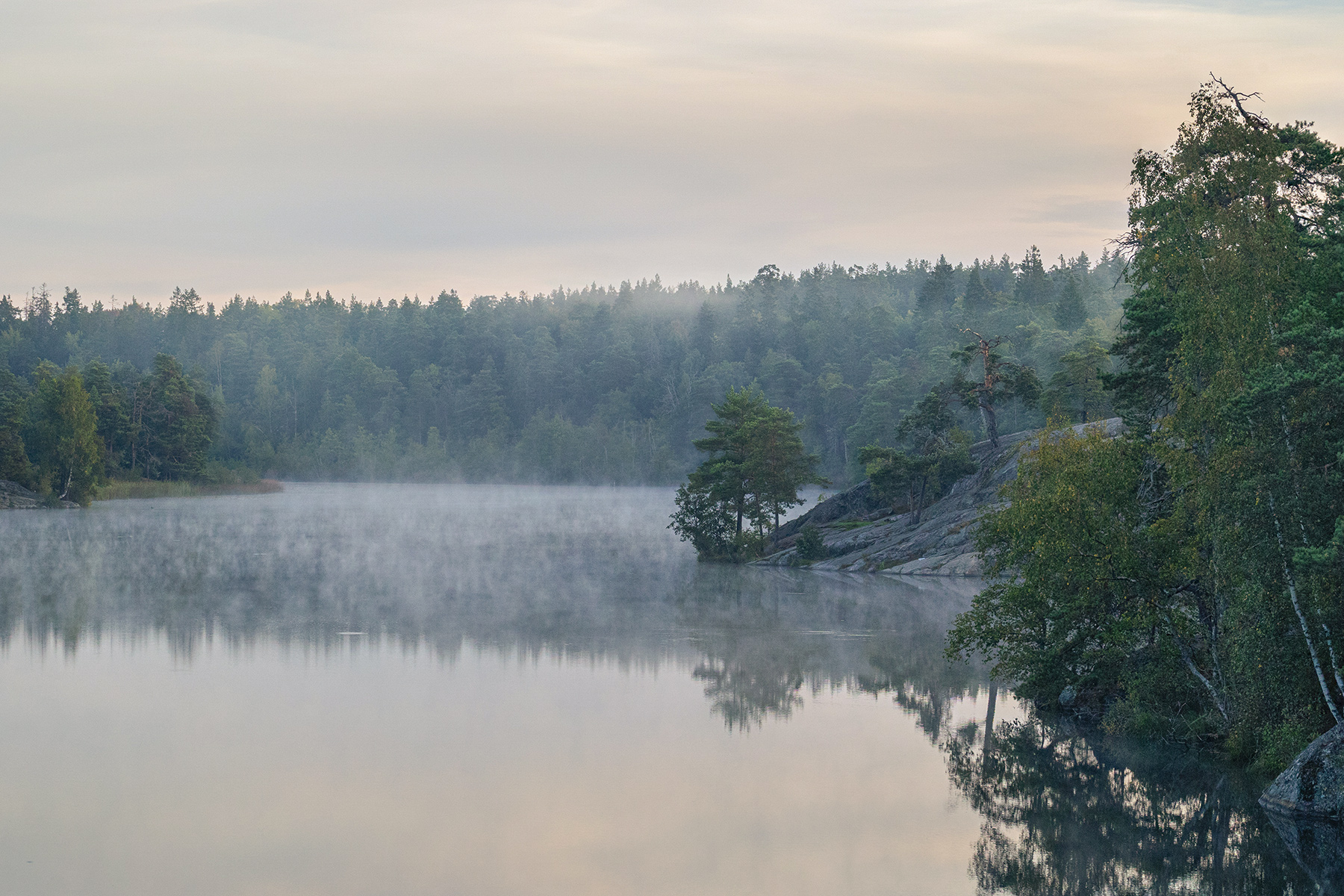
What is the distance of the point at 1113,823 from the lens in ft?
62.2

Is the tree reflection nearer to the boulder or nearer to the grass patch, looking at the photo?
the boulder

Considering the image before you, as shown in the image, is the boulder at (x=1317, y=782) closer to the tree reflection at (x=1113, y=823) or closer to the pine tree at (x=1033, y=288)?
the tree reflection at (x=1113, y=823)

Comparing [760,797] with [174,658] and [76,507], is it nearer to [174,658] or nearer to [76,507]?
[174,658]

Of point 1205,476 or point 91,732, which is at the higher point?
point 1205,476

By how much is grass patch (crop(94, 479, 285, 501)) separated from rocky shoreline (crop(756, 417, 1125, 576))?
257ft

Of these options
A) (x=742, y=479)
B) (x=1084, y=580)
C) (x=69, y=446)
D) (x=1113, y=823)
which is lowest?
(x=1113, y=823)

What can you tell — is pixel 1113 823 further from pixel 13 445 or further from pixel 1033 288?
pixel 1033 288

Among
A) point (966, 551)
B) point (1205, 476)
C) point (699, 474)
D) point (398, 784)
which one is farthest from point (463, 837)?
point (699, 474)

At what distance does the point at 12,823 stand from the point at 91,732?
20.6 ft

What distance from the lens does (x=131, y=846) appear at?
1680cm

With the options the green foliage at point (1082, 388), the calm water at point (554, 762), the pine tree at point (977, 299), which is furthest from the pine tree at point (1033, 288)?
the calm water at point (554, 762)

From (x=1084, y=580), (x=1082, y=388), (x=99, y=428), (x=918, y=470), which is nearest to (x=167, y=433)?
(x=99, y=428)

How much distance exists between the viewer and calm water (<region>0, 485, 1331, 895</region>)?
54.0ft

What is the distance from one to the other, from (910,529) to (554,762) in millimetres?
42921
